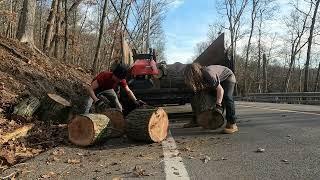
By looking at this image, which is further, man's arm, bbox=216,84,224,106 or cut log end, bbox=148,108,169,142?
man's arm, bbox=216,84,224,106

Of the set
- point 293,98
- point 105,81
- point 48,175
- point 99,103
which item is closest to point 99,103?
point 99,103

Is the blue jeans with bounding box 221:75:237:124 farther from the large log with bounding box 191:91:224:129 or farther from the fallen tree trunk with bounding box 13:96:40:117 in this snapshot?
the fallen tree trunk with bounding box 13:96:40:117

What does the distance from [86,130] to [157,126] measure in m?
1.27

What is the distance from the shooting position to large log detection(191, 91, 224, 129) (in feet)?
30.6

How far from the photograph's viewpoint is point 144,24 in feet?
180

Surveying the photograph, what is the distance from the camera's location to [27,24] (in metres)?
15.4

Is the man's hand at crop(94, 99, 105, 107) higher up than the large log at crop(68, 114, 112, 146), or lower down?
higher up

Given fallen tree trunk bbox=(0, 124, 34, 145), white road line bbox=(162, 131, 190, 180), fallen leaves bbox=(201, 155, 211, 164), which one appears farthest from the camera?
fallen tree trunk bbox=(0, 124, 34, 145)

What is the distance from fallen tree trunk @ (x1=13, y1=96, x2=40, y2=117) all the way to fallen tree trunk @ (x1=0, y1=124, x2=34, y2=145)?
0.53m

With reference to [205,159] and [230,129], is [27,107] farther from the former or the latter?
[205,159]

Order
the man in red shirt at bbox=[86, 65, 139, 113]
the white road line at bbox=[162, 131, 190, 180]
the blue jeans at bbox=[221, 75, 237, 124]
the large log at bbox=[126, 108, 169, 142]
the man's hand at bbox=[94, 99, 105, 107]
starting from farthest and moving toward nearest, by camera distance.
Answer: the man in red shirt at bbox=[86, 65, 139, 113] → the blue jeans at bbox=[221, 75, 237, 124] → the man's hand at bbox=[94, 99, 105, 107] → the large log at bbox=[126, 108, 169, 142] → the white road line at bbox=[162, 131, 190, 180]

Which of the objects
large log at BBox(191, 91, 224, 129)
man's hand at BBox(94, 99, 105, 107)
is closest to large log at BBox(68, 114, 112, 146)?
man's hand at BBox(94, 99, 105, 107)

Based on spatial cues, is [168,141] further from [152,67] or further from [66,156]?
[152,67]

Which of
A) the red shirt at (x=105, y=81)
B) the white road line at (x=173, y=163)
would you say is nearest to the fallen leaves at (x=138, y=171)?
the white road line at (x=173, y=163)
